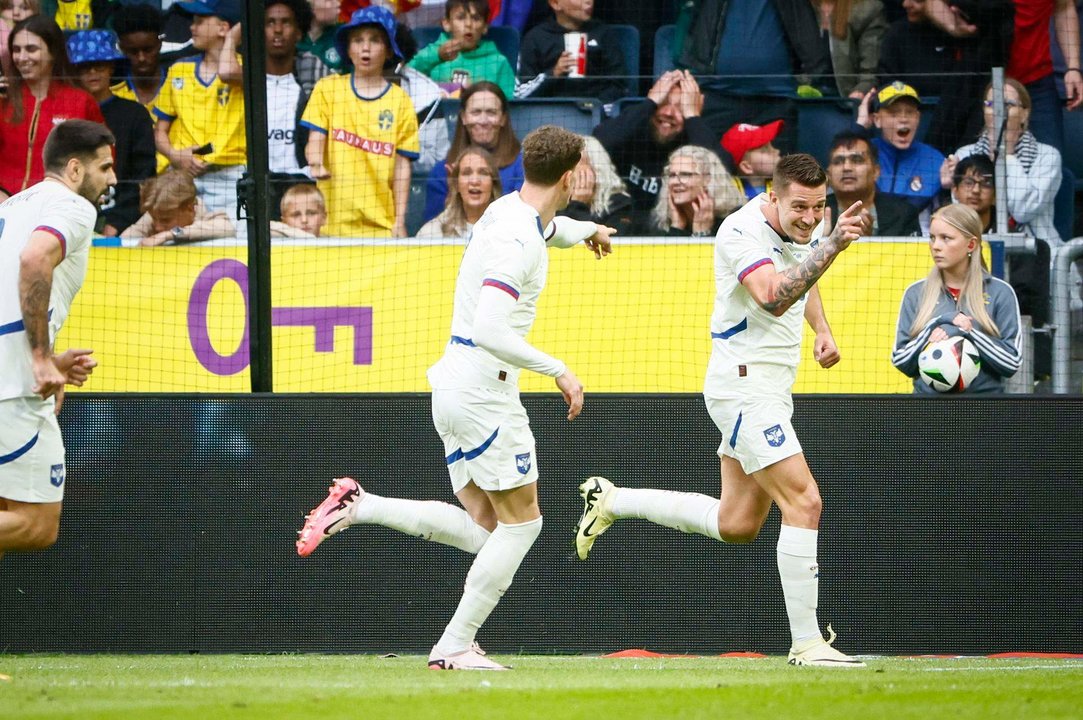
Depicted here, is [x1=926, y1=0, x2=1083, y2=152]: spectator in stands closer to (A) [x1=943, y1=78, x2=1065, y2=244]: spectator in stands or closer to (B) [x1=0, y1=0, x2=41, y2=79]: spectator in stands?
(A) [x1=943, y1=78, x2=1065, y2=244]: spectator in stands

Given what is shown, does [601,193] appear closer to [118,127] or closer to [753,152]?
[753,152]

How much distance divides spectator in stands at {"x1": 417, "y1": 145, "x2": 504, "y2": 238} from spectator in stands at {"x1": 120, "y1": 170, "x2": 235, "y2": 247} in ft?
4.66

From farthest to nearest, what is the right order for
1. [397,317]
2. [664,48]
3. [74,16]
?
[664,48]
[74,16]
[397,317]

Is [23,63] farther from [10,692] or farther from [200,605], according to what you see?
[10,692]

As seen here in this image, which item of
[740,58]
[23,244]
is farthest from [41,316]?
[740,58]

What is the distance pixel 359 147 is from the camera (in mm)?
9961

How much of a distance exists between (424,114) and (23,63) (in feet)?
9.58

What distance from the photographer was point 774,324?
21.1ft

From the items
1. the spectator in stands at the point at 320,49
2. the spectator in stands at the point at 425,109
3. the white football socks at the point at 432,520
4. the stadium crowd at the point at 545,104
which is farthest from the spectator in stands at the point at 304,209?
the white football socks at the point at 432,520

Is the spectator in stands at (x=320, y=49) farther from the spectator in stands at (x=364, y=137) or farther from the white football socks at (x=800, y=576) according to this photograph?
the white football socks at (x=800, y=576)

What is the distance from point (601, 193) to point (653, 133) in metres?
0.70

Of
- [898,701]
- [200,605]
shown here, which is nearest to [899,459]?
[898,701]

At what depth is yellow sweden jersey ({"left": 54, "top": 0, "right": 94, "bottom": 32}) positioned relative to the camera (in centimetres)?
1049

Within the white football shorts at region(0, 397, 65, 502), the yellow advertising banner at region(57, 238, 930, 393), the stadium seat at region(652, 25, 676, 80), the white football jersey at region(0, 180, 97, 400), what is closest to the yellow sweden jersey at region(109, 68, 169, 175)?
the yellow advertising banner at region(57, 238, 930, 393)
